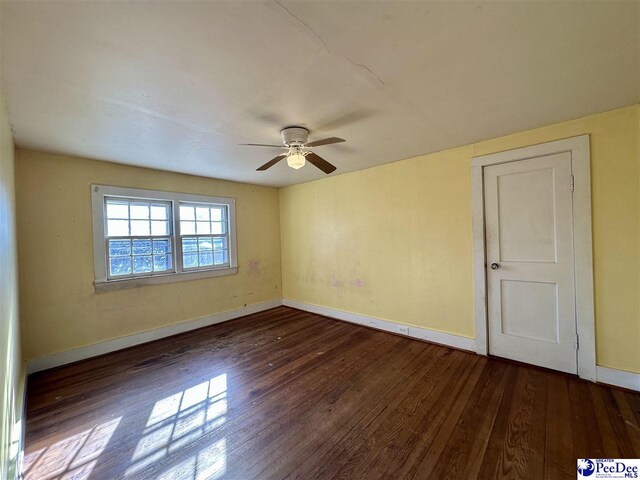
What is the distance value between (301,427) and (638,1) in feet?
9.49

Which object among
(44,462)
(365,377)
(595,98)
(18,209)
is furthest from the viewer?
(18,209)

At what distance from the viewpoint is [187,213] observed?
3951 mm

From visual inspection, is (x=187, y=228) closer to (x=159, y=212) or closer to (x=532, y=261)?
(x=159, y=212)

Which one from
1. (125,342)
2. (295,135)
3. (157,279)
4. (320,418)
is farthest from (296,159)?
(125,342)

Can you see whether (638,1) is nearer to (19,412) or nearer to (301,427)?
(301,427)

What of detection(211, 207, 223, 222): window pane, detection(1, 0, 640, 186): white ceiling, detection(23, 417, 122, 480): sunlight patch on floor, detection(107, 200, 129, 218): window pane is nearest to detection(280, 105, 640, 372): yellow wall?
detection(1, 0, 640, 186): white ceiling

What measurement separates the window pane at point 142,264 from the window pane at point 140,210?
552 millimetres

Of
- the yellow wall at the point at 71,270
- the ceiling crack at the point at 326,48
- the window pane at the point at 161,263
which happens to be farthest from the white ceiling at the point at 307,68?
the window pane at the point at 161,263

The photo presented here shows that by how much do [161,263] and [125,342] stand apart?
106 cm

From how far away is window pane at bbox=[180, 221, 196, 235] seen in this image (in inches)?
152

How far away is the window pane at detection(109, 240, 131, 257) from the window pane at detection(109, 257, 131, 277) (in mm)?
64

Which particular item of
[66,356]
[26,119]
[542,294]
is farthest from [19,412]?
[542,294]

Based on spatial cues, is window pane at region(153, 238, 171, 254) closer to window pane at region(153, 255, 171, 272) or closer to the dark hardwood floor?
window pane at region(153, 255, 171, 272)

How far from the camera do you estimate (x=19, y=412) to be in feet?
6.08
